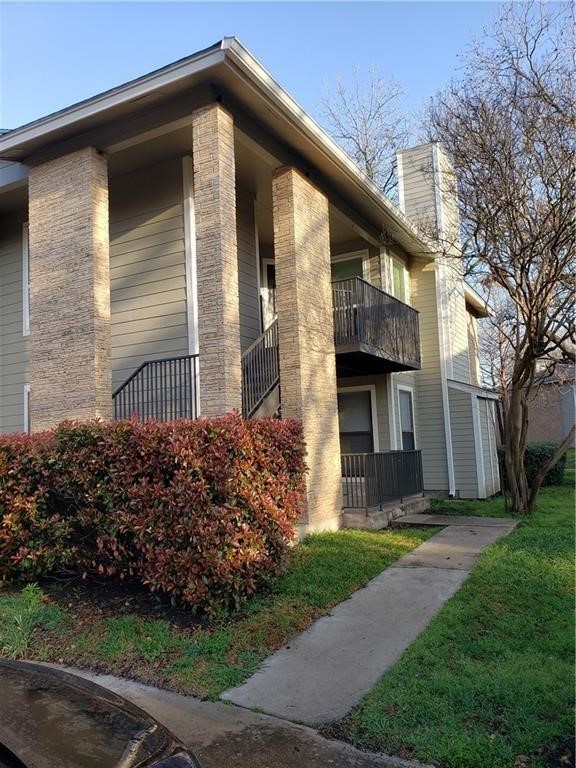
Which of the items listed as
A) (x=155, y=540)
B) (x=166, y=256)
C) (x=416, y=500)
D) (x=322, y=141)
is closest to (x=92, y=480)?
(x=155, y=540)

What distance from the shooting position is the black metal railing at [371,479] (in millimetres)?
10156

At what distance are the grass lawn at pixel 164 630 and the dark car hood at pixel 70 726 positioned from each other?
1769 mm

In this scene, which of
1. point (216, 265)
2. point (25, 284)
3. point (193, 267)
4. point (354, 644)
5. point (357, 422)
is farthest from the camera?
point (357, 422)

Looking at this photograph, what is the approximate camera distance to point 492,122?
9.75m

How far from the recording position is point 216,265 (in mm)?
7516

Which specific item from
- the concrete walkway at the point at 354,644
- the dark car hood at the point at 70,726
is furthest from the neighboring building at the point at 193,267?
the dark car hood at the point at 70,726

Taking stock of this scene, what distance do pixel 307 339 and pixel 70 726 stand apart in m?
7.48

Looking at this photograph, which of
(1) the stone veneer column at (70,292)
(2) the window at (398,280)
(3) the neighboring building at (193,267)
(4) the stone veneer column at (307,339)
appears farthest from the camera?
(2) the window at (398,280)

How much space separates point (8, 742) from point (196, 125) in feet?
24.5

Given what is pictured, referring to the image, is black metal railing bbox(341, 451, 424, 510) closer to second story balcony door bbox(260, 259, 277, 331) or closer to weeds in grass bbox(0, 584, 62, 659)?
second story balcony door bbox(260, 259, 277, 331)

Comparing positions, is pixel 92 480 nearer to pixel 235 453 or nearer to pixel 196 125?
pixel 235 453

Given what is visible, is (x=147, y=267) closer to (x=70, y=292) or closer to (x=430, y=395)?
(x=70, y=292)

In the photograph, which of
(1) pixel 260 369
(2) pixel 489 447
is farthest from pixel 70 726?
(2) pixel 489 447

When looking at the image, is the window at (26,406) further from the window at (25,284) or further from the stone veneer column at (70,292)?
the stone veneer column at (70,292)
